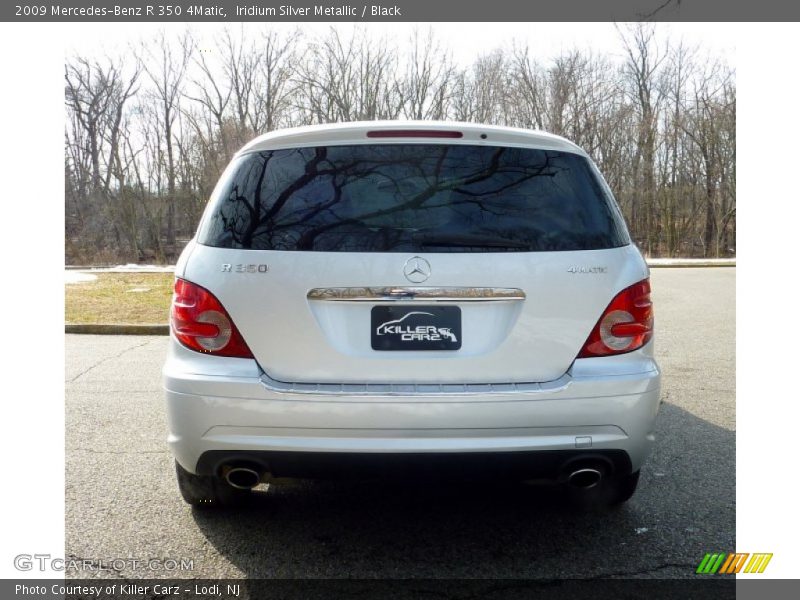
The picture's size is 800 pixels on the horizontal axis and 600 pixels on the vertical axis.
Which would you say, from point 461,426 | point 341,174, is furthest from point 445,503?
point 341,174

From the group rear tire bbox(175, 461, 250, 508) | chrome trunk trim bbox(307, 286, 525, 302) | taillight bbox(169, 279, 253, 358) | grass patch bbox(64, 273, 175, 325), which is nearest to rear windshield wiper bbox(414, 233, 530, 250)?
chrome trunk trim bbox(307, 286, 525, 302)

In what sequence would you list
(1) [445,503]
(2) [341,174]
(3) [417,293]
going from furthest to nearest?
(1) [445,503] < (2) [341,174] < (3) [417,293]

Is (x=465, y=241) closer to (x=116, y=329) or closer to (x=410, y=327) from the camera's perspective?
(x=410, y=327)

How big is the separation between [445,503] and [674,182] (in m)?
35.8

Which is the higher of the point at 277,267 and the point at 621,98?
the point at 621,98

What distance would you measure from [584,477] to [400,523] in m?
1.00

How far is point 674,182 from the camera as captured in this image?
35.8 m

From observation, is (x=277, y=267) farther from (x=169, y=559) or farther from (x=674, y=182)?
(x=674, y=182)

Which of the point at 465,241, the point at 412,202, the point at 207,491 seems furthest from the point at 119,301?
the point at 465,241

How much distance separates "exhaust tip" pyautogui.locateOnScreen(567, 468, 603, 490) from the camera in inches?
110

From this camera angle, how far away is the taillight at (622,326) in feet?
9.18

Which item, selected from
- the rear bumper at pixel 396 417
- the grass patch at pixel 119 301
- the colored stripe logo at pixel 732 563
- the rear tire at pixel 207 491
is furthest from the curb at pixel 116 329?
the colored stripe logo at pixel 732 563

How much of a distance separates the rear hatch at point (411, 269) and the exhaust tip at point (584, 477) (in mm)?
423

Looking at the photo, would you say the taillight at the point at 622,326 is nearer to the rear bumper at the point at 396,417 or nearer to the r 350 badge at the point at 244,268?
the rear bumper at the point at 396,417
